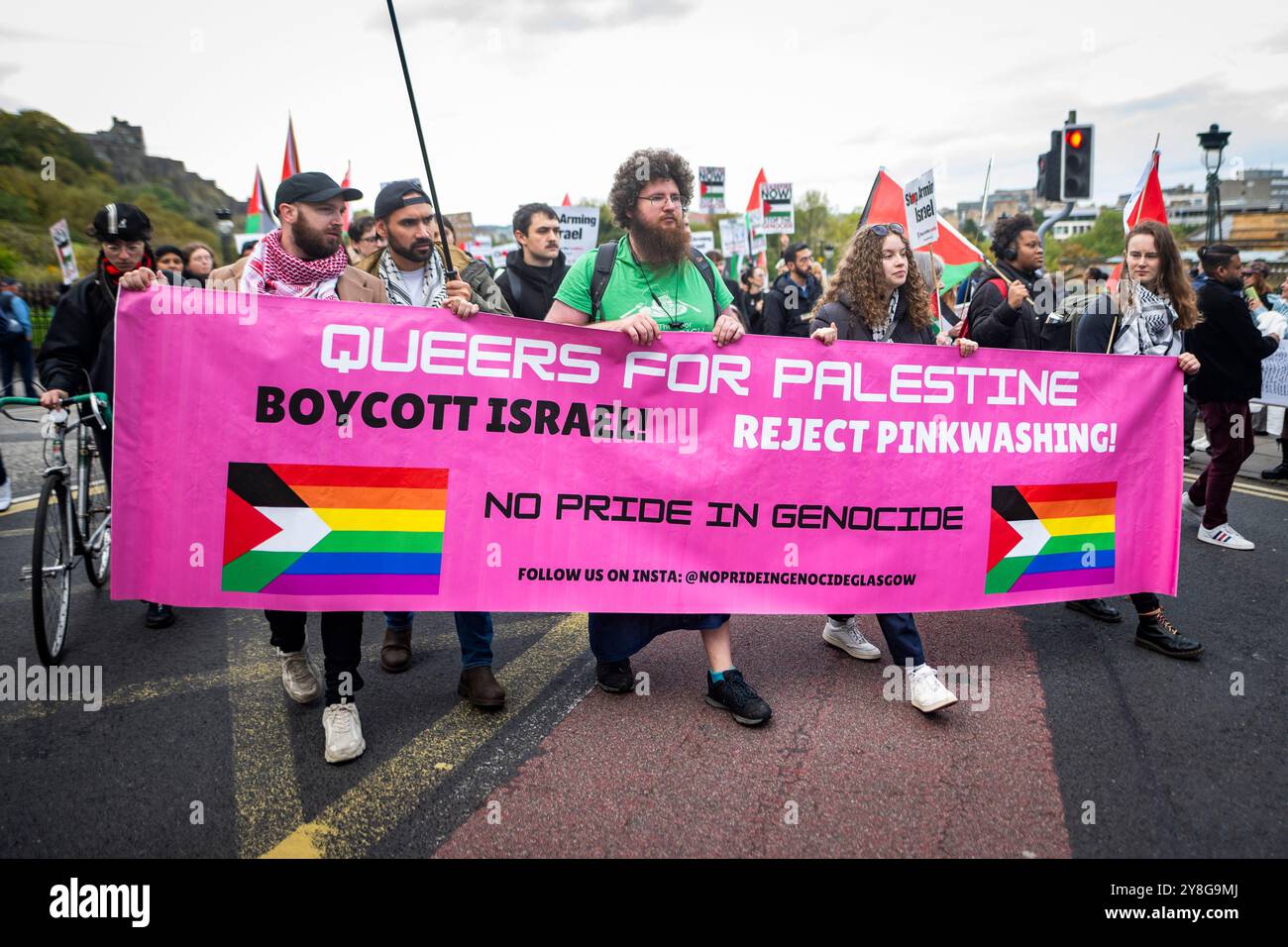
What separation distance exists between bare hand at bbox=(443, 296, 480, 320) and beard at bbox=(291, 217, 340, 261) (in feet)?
1.69

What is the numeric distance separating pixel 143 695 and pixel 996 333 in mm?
4345

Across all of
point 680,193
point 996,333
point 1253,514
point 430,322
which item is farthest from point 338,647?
point 1253,514

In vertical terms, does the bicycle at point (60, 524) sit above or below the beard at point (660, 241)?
below

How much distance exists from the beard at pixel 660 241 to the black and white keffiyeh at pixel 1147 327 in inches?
97.2

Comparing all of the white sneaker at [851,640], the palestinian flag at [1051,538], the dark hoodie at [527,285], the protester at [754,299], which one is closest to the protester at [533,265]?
the dark hoodie at [527,285]

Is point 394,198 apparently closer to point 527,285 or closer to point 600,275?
point 600,275

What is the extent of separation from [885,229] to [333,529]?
2.64 metres

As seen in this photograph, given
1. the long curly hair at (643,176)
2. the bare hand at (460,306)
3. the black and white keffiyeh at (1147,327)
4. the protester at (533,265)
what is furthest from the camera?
the protester at (533,265)

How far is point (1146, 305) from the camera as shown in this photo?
175 inches

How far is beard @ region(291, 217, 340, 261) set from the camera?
323cm

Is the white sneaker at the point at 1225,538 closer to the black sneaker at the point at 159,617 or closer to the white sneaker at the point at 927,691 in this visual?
the white sneaker at the point at 927,691

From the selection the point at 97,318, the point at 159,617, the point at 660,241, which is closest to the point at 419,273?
the point at 660,241

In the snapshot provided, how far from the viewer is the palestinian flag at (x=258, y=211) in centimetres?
1136

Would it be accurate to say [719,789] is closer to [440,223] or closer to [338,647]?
[338,647]
